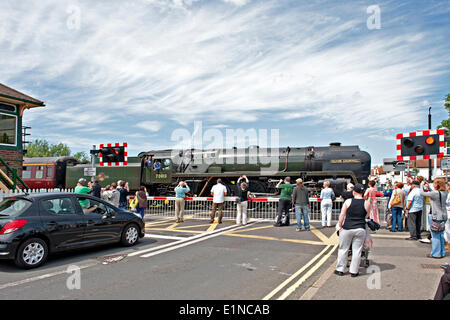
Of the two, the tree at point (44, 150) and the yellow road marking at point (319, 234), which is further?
the tree at point (44, 150)

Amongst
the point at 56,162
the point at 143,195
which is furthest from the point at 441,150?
the point at 56,162

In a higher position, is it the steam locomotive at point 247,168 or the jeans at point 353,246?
the steam locomotive at point 247,168

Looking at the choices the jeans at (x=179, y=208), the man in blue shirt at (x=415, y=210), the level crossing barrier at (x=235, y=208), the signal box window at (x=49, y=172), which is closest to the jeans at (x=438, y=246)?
the man in blue shirt at (x=415, y=210)

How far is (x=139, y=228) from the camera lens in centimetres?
866

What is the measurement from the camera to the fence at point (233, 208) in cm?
1361

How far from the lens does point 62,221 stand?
271 inches

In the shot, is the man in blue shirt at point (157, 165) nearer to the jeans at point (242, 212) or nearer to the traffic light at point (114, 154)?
the traffic light at point (114, 154)

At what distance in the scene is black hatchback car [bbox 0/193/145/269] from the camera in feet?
20.2

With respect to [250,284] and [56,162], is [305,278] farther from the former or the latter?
[56,162]

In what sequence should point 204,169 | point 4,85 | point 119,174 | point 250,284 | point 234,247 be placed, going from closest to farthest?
point 250,284 → point 234,247 → point 4,85 → point 204,169 → point 119,174

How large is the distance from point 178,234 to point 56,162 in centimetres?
1614

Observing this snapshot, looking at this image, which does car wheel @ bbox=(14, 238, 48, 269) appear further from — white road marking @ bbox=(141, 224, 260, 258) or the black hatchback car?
white road marking @ bbox=(141, 224, 260, 258)

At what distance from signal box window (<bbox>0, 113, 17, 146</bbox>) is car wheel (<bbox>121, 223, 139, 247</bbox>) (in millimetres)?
8959

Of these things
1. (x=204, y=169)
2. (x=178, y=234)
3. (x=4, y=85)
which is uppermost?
(x=4, y=85)
